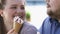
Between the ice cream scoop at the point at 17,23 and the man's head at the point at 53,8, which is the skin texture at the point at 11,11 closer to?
the ice cream scoop at the point at 17,23

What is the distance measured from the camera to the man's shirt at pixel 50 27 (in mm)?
990

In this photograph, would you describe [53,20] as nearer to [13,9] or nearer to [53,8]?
[53,8]

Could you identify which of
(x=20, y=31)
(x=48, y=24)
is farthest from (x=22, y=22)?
(x=48, y=24)

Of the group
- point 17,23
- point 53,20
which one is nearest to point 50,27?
point 53,20

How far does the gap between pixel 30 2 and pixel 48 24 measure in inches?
87.0

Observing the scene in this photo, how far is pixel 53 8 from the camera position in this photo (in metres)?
0.98

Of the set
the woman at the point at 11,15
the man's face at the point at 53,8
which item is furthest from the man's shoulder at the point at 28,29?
the man's face at the point at 53,8

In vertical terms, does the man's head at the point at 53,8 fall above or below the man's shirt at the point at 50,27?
above

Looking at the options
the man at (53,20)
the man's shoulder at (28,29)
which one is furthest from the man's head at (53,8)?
the man's shoulder at (28,29)

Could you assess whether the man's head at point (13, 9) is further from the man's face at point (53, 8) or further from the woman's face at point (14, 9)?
the man's face at point (53, 8)

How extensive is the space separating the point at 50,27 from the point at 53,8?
124mm

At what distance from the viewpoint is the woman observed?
984 mm

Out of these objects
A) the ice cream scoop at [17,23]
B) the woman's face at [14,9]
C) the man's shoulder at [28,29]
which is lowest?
the man's shoulder at [28,29]

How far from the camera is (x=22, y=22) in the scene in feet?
3.24
